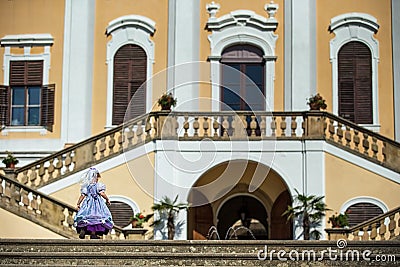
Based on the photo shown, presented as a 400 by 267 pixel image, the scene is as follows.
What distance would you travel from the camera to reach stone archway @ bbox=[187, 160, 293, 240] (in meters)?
18.6

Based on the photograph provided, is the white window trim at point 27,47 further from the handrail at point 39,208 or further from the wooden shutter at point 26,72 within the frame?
the handrail at point 39,208

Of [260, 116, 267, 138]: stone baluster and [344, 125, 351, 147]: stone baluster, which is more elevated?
[260, 116, 267, 138]: stone baluster

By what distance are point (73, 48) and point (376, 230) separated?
28.0ft

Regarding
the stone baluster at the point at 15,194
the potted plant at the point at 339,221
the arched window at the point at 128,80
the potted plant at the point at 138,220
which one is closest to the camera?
the stone baluster at the point at 15,194

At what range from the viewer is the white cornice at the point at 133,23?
67.0 ft

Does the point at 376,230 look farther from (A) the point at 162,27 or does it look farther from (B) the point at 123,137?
(A) the point at 162,27

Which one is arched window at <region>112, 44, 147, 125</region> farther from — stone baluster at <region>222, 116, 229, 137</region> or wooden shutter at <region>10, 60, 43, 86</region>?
stone baluster at <region>222, 116, 229, 137</region>

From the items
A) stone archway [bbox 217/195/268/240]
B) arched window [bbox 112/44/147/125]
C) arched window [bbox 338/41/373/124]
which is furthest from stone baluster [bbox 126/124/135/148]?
arched window [bbox 338/41/373/124]

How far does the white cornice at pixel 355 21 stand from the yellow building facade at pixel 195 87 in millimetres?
29

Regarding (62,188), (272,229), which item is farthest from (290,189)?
(62,188)

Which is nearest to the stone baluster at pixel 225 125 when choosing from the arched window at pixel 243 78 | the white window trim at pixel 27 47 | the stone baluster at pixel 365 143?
the arched window at pixel 243 78

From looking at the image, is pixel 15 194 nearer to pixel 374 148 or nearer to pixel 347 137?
pixel 347 137

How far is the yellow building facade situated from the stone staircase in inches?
274

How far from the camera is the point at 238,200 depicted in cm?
2070
